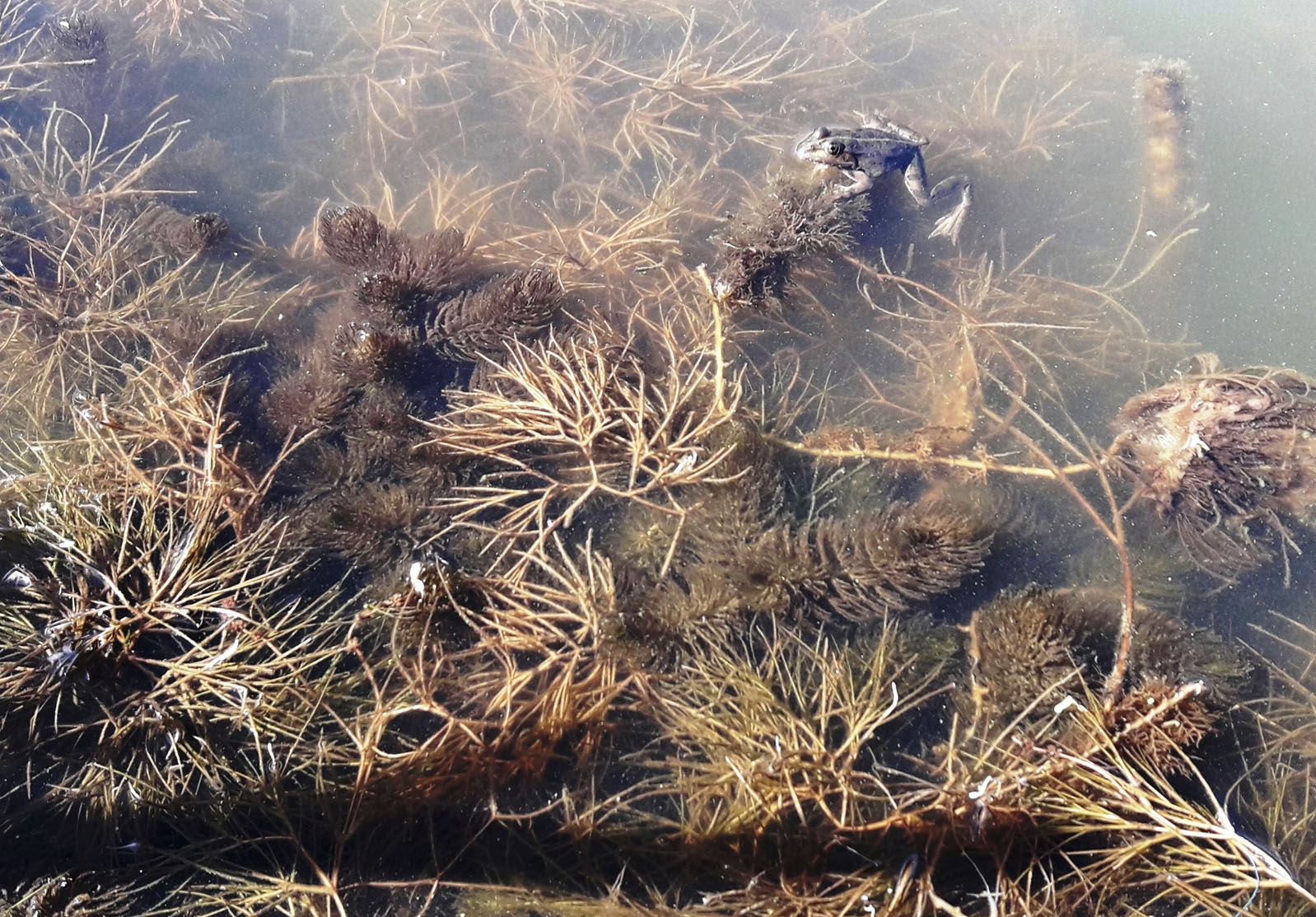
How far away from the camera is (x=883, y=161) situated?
4277 mm

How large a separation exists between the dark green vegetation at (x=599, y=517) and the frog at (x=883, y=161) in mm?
159

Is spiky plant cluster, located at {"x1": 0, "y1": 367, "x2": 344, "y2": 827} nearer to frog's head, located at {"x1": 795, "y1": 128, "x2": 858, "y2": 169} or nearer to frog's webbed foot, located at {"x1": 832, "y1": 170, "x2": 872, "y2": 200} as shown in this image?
frog's webbed foot, located at {"x1": 832, "y1": 170, "x2": 872, "y2": 200}

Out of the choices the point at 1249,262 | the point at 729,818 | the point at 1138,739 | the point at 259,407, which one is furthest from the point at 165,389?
the point at 1249,262

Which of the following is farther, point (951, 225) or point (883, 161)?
point (883, 161)

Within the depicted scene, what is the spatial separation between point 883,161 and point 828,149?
1.11 ft

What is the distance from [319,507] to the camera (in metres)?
3.06

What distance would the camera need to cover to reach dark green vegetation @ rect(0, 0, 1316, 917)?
254 cm

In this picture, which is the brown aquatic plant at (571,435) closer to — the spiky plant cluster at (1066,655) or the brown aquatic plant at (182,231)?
the spiky plant cluster at (1066,655)

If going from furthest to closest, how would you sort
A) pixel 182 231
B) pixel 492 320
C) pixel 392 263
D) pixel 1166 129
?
pixel 1166 129, pixel 182 231, pixel 392 263, pixel 492 320

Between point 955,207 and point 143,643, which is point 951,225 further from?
point 143,643

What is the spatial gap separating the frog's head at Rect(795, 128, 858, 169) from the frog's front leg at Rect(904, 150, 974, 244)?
0.37 m

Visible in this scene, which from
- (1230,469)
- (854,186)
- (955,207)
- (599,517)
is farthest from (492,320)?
(1230,469)

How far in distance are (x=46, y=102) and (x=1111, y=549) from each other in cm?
623

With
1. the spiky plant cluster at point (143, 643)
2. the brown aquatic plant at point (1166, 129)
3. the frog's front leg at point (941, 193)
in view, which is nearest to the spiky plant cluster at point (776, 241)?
the frog's front leg at point (941, 193)
